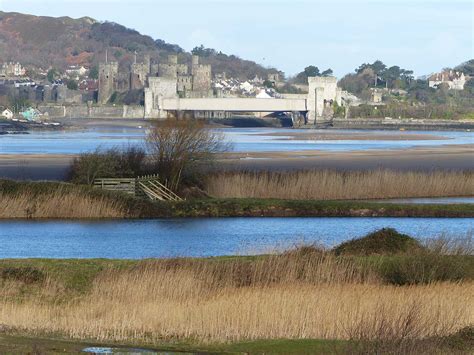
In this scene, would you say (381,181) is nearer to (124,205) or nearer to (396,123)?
(124,205)

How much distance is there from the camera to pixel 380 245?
1967 cm

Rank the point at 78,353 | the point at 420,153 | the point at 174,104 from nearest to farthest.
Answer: the point at 78,353
the point at 420,153
the point at 174,104

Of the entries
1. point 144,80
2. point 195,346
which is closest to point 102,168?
point 195,346

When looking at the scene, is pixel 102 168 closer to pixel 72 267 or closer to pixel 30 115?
pixel 72 267

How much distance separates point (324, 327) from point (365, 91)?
16651 centimetres

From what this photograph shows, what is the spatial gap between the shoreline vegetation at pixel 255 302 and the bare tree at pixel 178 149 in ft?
51.7

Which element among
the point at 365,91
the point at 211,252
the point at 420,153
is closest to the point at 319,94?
the point at 365,91

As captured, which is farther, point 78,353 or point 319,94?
point 319,94

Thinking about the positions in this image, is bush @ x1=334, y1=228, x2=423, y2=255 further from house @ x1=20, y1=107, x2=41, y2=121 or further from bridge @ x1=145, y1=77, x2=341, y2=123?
bridge @ x1=145, y1=77, x2=341, y2=123

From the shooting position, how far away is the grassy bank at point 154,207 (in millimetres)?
29641

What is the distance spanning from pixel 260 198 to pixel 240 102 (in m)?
104

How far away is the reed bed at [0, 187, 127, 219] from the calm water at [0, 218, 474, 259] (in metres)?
0.74

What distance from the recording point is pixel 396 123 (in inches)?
5032

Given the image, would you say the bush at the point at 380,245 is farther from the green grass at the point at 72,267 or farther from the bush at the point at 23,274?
the bush at the point at 23,274
